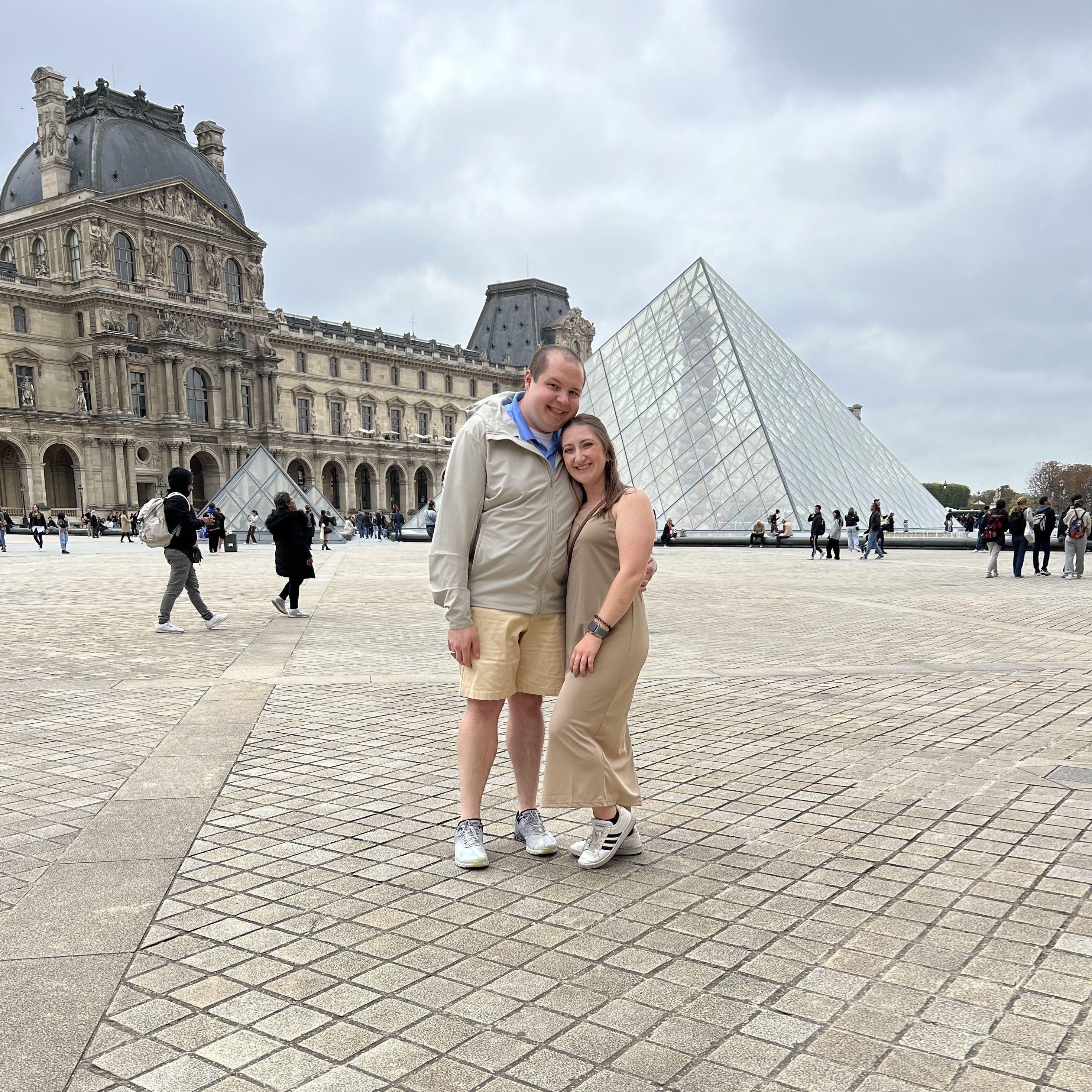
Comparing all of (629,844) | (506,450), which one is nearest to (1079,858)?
(629,844)

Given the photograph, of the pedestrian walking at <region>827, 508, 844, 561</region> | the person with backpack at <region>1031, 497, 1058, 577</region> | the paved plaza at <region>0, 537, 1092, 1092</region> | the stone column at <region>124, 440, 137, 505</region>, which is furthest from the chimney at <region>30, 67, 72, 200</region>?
the paved plaza at <region>0, 537, 1092, 1092</region>

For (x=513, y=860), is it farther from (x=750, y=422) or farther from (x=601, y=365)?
(x=601, y=365)

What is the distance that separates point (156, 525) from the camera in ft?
29.0

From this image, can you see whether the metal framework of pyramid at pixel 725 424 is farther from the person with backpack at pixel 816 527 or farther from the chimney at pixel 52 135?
the chimney at pixel 52 135

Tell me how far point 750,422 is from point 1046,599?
58.8 feet

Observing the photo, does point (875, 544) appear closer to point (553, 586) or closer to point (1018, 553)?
point (1018, 553)

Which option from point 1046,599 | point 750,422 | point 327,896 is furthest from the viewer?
point 750,422

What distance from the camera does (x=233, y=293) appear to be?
59250mm

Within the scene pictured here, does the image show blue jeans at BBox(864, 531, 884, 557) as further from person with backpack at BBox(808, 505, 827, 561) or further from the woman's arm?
the woman's arm

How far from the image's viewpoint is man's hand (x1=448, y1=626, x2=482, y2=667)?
3.03 metres

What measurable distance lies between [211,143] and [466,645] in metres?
70.3

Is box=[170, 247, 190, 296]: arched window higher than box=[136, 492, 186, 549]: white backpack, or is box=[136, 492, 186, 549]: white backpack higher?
box=[170, 247, 190, 296]: arched window

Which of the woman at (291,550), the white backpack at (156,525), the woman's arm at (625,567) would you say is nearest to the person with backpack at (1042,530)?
the woman at (291,550)

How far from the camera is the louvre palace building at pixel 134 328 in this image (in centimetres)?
5062
